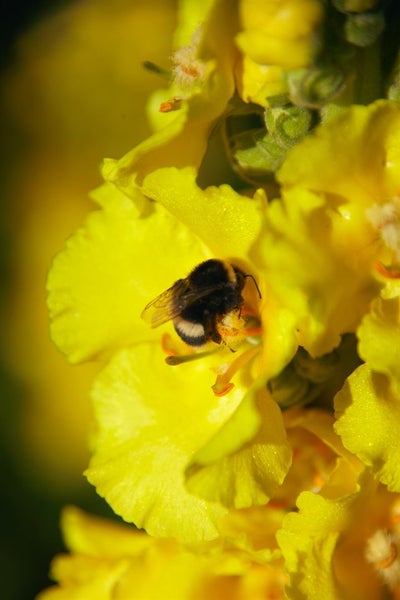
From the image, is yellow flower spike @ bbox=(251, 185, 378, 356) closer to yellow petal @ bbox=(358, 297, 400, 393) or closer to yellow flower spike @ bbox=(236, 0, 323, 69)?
yellow petal @ bbox=(358, 297, 400, 393)

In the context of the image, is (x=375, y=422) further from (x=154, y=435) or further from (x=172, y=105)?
(x=172, y=105)

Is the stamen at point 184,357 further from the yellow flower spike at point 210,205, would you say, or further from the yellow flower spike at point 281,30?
the yellow flower spike at point 281,30

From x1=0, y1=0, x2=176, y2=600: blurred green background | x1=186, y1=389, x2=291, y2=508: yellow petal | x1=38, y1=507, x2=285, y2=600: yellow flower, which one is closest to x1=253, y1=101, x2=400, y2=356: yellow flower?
x1=186, y1=389, x2=291, y2=508: yellow petal

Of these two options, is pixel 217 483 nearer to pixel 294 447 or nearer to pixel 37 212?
pixel 294 447

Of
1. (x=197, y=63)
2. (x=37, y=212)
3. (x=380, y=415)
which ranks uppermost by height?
(x=197, y=63)

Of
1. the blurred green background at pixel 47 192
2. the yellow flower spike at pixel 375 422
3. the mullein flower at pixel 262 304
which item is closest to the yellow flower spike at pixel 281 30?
the mullein flower at pixel 262 304

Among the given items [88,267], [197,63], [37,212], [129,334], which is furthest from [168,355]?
[37,212]
